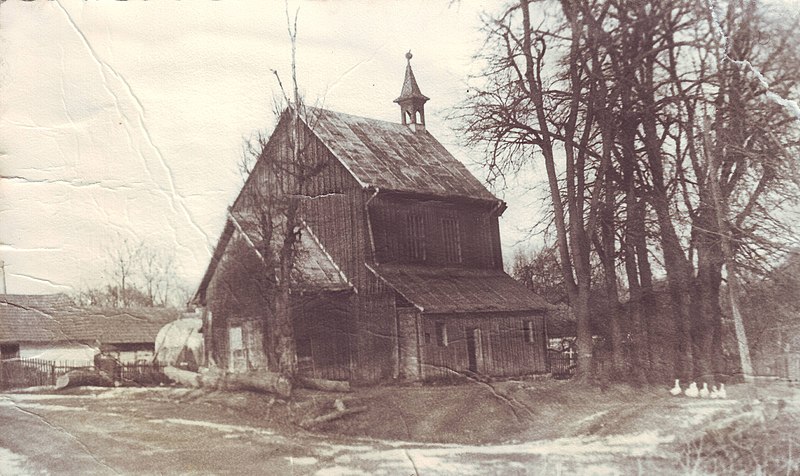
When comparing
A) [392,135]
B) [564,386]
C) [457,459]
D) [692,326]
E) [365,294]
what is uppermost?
[392,135]

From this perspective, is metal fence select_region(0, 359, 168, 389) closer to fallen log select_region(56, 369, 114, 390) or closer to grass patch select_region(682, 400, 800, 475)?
fallen log select_region(56, 369, 114, 390)

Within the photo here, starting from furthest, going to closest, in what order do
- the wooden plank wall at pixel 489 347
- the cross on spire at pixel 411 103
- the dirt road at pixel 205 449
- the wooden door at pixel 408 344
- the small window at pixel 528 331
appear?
the small window at pixel 528 331
the cross on spire at pixel 411 103
the wooden plank wall at pixel 489 347
the wooden door at pixel 408 344
the dirt road at pixel 205 449

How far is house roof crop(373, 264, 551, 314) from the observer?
3779mm

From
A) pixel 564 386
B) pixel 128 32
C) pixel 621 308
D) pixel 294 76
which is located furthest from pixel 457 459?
pixel 128 32

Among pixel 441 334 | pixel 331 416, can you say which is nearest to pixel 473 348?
pixel 441 334

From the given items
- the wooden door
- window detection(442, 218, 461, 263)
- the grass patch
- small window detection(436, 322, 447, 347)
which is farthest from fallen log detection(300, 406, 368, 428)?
the grass patch

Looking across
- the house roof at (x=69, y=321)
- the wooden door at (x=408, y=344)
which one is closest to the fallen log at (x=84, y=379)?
the house roof at (x=69, y=321)

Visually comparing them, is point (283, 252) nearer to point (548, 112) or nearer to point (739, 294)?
point (548, 112)

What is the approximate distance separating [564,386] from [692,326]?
85 cm

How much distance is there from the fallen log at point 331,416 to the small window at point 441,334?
0.55 meters

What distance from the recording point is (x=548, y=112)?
4047mm

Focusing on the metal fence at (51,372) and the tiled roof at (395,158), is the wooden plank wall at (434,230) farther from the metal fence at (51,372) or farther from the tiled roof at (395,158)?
the metal fence at (51,372)

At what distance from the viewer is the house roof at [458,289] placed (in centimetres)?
378

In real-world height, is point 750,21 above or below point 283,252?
above
